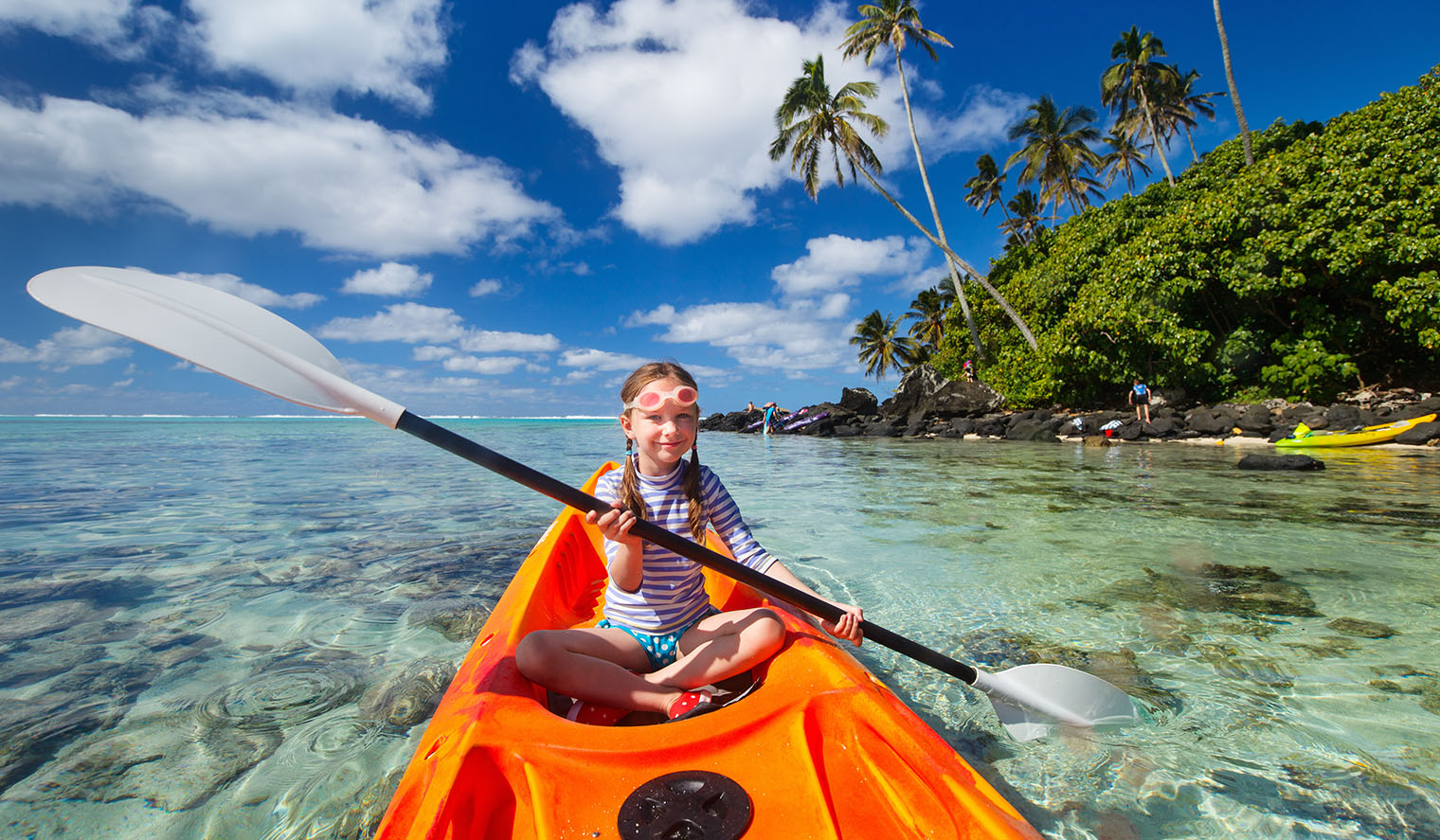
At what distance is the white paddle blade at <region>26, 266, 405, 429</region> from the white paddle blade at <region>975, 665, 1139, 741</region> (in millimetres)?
2410

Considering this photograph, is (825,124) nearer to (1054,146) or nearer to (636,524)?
(1054,146)

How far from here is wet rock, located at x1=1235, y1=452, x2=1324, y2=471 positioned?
9469 mm

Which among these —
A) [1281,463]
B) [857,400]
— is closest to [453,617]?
[1281,463]

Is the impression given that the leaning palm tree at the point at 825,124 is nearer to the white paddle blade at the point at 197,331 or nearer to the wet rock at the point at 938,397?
the wet rock at the point at 938,397

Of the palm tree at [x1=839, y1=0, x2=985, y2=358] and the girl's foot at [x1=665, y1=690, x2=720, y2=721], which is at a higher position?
the palm tree at [x1=839, y1=0, x2=985, y2=358]

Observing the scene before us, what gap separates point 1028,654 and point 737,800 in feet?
7.69

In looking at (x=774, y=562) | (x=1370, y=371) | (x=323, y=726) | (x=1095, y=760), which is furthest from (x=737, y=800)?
(x=1370, y=371)

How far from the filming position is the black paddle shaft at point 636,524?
177 centimetres

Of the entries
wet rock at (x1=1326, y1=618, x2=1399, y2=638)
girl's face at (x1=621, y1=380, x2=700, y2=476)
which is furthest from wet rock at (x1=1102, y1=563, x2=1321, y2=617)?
girl's face at (x1=621, y1=380, x2=700, y2=476)

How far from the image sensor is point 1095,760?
2111mm

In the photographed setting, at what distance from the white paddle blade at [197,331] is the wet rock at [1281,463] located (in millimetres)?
12634

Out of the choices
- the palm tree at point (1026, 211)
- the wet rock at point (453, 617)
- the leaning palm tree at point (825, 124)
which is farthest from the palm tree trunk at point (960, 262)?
Result: the wet rock at point (453, 617)

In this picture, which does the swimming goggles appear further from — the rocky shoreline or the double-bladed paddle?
the rocky shoreline

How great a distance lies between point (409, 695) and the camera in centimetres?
264
